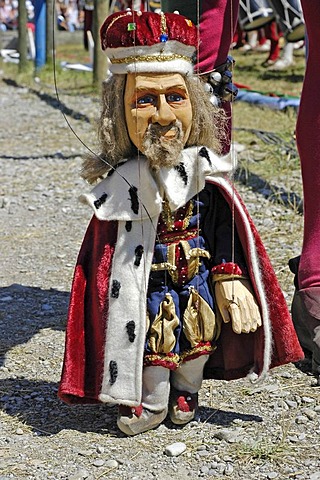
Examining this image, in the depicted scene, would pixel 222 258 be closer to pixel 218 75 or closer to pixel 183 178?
pixel 183 178

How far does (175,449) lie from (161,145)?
0.82 meters

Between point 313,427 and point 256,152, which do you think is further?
point 256,152

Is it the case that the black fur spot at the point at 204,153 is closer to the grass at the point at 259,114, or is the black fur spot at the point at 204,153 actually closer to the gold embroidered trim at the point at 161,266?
the gold embroidered trim at the point at 161,266

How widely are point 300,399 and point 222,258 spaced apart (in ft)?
1.85

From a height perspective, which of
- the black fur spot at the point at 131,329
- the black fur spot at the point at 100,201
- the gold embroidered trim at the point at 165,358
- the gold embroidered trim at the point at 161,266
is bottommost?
the gold embroidered trim at the point at 165,358

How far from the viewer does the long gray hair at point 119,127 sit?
2.55 meters

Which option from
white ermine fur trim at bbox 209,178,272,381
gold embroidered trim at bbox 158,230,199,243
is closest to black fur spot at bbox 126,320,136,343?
gold embroidered trim at bbox 158,230,199,243

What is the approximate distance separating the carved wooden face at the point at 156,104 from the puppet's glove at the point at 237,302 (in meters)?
0.42

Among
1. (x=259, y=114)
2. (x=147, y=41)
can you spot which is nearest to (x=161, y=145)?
(x=147, y=41)

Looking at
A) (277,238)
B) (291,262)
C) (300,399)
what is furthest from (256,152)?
(300,399)

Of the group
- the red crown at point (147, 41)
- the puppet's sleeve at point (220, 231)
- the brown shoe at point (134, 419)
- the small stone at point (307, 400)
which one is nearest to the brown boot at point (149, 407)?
the brown shoe at point (134, 419)

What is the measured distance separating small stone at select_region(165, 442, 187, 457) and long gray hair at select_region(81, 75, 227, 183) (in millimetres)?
775

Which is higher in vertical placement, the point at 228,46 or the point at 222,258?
the point at 228,46

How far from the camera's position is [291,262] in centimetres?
333
